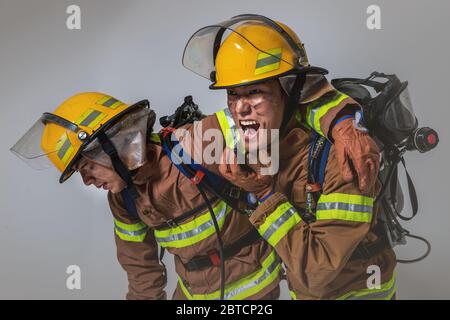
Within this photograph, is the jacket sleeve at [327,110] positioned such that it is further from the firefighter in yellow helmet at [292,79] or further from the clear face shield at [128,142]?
the clear face shield at [128,142]

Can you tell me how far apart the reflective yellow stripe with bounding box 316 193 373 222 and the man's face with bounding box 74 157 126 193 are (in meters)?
0.63

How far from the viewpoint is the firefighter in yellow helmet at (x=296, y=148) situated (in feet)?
4.27

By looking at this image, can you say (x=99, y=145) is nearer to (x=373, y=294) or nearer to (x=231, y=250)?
(x=231, y=250)

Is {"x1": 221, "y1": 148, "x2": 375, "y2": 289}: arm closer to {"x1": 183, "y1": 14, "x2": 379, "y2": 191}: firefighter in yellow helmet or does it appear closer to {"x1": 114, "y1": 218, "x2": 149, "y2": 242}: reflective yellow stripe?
{"x1": 183, "y1": 14, "x2": 379, "y2": 191}: firefighter in yellow helmet

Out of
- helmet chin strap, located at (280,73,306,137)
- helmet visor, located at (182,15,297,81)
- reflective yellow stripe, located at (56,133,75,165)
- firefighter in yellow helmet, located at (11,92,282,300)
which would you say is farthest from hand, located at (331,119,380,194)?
reflective yellow stripe, located at (56,133,75,165)

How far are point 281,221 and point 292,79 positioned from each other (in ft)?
1.38

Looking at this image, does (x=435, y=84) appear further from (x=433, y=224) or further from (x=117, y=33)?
(x=117, y=33)

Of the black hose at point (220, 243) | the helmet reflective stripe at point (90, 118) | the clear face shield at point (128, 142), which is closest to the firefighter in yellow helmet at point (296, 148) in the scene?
the black hose at point (220, 243)

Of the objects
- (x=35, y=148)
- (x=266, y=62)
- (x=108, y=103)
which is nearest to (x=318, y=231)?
(x=266, y=62)

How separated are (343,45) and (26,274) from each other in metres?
1.59

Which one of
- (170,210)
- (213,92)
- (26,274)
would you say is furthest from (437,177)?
(26,274)

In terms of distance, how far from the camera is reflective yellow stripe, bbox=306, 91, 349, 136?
1321 millimetres

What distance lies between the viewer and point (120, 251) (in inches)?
65.7

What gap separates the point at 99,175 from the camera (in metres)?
1.43
